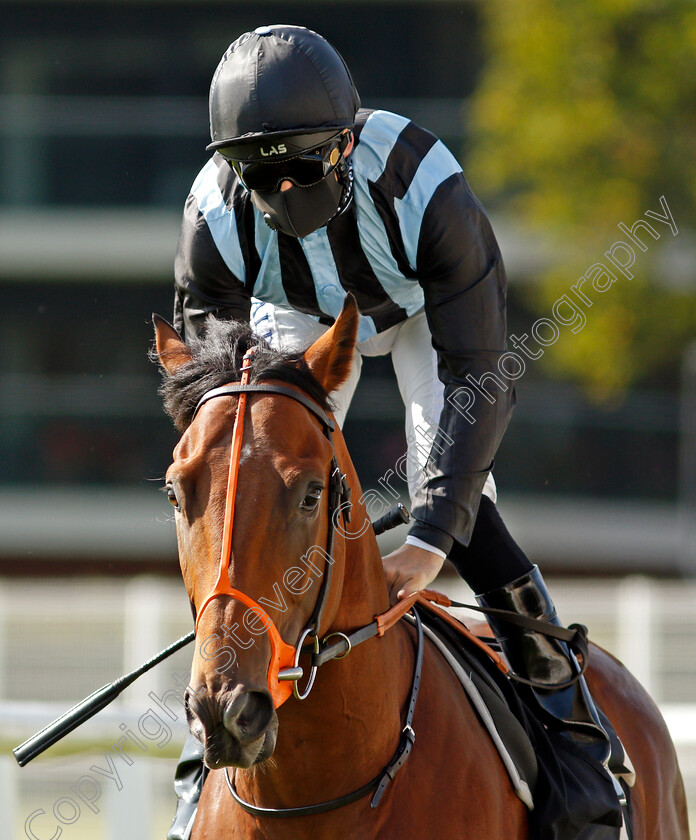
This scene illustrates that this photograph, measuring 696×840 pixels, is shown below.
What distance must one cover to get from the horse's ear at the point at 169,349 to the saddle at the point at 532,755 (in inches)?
39.0

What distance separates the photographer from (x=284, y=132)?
8.97 feet

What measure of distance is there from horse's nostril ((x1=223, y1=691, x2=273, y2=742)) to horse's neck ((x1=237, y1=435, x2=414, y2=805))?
1.13 feet

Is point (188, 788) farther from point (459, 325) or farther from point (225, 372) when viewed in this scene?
point (459, 325)

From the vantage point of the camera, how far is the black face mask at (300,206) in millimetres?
2865

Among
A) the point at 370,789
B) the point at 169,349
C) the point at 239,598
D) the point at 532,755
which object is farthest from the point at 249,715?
the point at 532,755

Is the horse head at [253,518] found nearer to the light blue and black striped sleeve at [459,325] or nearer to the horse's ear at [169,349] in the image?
the horse's ear at [169,349]

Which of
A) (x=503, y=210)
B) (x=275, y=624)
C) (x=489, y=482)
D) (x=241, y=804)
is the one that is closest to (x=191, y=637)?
(x=241, y=804)

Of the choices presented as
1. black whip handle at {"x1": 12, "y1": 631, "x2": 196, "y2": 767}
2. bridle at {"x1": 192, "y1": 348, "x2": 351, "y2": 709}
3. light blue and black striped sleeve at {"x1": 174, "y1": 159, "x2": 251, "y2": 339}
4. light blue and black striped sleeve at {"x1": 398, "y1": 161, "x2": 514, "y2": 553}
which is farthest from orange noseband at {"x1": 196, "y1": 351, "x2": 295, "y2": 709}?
light blue and black striped sleeve at {"x1": 174, "y1": 159, "x2": 251, "y2": 339}

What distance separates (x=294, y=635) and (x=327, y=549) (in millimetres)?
208

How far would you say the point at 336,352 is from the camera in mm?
2561

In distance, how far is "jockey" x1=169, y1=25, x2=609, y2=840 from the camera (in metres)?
2.83

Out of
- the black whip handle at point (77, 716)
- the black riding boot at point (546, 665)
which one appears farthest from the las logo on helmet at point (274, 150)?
the black riding boot at point (546, 665)

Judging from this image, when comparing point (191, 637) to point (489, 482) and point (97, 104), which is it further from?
point (97, 104)

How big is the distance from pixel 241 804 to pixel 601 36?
1170cm
